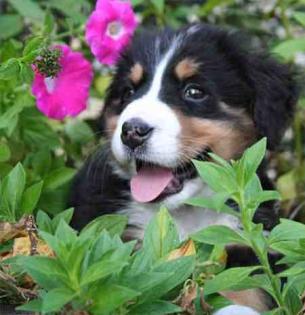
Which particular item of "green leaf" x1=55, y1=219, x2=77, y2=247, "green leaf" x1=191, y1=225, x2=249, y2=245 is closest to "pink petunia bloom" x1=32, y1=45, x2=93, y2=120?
"green leaf" x1=55, y1=219, x2=77, y2=247

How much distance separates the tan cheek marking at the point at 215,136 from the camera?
357 cm

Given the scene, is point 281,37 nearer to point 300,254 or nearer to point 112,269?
point 300,254

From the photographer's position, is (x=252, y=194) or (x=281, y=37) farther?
(x=281, y=37)

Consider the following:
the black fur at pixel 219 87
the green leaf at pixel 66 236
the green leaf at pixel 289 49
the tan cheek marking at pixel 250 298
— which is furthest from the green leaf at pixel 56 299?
the green leaf at pixel 289 49

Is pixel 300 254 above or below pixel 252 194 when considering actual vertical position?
below

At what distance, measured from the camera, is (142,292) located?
217 centimetres

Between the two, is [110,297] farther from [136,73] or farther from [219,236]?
[136,73]

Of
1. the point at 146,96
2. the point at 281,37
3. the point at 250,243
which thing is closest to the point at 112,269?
the point at 250,243

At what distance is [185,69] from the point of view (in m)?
3.71

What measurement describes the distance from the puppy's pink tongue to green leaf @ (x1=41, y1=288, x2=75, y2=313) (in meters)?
1.54

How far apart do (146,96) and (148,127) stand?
251 mm

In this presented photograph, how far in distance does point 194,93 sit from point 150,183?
1.31 feet

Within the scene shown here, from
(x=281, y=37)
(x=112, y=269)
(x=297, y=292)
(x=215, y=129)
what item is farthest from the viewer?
(x=281, y=37)

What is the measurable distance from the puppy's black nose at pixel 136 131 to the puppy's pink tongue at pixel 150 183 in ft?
0.71
